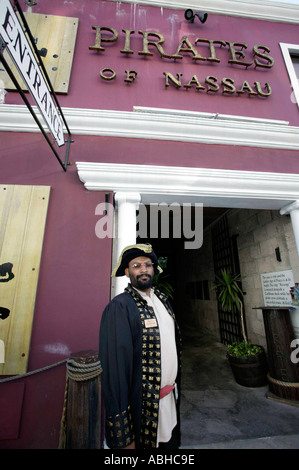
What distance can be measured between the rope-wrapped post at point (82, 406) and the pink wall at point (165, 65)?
11.5ft

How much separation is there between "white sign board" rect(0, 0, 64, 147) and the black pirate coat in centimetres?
185

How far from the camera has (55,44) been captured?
3586 millimetres

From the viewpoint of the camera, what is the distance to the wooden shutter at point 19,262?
230 cm

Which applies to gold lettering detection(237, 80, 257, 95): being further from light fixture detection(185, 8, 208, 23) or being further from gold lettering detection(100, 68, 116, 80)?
gold lettering detection(100, 68, 116, 80)

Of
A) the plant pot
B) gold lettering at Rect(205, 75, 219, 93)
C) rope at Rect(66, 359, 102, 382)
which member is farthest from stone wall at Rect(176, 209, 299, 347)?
rope at Rect(66, 359, 102, 382)

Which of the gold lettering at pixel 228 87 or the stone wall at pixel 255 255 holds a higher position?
the gold lettering at pixel 228 87

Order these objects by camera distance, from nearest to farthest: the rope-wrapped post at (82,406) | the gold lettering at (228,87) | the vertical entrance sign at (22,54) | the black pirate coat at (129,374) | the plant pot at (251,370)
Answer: the black pirate coat at (129,374) → the vertical entrance sign at (22,54) → the rope-wrapped post at (82,406) → the gold lettering at (228,87) → the plant pot at (251,370)

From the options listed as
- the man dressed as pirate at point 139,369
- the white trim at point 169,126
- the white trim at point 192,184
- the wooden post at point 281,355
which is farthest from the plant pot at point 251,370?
the white trim at point 169,126

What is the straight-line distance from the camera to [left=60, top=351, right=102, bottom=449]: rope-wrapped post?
1.80 metres

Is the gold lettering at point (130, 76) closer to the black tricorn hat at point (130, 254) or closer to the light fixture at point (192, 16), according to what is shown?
the light fixture at point (192, 16)

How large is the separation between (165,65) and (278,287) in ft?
14.8
